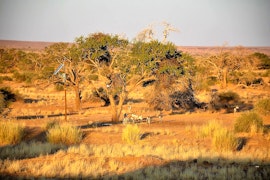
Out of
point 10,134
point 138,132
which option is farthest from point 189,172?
point 10,134

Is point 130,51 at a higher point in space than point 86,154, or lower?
higher

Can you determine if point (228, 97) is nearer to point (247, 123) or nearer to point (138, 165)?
point (247, 123)

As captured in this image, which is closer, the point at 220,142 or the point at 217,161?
the point at 217,161

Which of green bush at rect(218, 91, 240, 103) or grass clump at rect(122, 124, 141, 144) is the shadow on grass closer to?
grass clump at rect(122, 124, 141, 144)

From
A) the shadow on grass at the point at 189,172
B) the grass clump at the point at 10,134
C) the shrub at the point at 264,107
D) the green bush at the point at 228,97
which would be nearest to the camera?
the shadow on grass at the point at 189,172

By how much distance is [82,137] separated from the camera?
16938 millimetres

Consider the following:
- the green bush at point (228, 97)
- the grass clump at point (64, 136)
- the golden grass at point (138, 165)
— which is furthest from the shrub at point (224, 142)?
the green bush at point (228, 97)

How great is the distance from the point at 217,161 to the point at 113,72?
12759mm

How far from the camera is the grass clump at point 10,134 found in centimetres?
1551

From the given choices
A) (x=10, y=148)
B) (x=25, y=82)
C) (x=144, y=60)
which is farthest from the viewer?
(x=25, y=82)

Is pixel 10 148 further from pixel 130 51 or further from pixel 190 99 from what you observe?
pixel 190 99

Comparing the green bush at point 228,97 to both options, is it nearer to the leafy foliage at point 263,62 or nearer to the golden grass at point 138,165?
the golden grass at point 138,165

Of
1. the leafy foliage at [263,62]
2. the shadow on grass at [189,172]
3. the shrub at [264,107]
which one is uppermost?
the leafy foliage at [263,62]

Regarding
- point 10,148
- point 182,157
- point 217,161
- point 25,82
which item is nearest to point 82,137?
point 10,148
